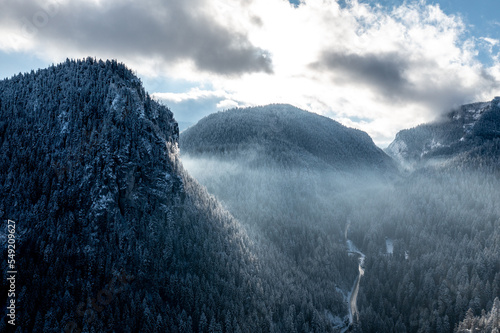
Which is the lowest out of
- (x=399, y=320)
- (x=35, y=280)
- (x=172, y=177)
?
(x=399, y=320)

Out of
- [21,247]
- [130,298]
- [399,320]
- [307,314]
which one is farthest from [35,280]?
[399,320]

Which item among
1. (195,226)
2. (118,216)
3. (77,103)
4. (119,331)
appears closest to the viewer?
(119,331)

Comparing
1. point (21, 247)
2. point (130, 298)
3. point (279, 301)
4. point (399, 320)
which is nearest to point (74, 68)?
point (21, 247)

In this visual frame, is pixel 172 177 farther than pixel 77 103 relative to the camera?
Yes

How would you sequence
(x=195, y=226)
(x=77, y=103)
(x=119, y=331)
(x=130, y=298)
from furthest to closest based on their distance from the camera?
(x=195, y=226) → (x=77, y=103) → (x=130, y=298) → (x=119, y=331)

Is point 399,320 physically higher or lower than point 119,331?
lower

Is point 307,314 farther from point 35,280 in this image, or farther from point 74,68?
point 74,68
